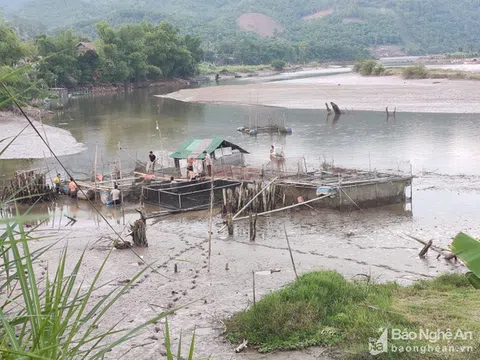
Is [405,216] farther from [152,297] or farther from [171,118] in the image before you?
[171,118]

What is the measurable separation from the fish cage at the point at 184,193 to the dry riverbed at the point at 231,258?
0.81m

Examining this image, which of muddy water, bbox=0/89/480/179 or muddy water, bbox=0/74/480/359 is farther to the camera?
muddy water, bbox=0/89/480/179

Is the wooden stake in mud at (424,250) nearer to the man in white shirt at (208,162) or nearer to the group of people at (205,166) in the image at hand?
the group of people at (205,166)

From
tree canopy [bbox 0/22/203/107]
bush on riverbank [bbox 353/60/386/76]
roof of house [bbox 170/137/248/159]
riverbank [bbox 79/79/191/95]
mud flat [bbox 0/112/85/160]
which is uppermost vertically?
tree canopy [bbox 0/22/203/107]

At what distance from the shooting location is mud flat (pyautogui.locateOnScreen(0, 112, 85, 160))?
35062mm

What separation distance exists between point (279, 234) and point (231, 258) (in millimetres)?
3081

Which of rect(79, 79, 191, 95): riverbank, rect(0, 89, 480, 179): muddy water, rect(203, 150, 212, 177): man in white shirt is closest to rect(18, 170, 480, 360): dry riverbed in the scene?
rect(203, 150, 212, 177): man in white shirt

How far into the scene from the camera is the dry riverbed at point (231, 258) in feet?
34.2

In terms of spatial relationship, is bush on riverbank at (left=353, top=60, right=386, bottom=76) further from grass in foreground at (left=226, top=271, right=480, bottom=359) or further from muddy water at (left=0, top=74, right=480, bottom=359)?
grass in foreground at (left=226, top=271, right=480, bottom=359)

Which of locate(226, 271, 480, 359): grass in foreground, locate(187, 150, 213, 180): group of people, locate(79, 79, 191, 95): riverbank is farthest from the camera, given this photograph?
locate(79, 79, 191, 95): riverbank

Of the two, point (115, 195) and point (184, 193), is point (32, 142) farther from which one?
point (184, 193)

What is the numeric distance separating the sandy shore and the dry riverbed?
28.0 meters

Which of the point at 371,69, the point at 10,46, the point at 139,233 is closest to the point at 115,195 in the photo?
the point at 139,233

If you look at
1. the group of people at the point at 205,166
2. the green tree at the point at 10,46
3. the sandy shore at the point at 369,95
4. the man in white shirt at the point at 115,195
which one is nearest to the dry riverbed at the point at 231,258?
the man in white shirt at the point at 115,195
